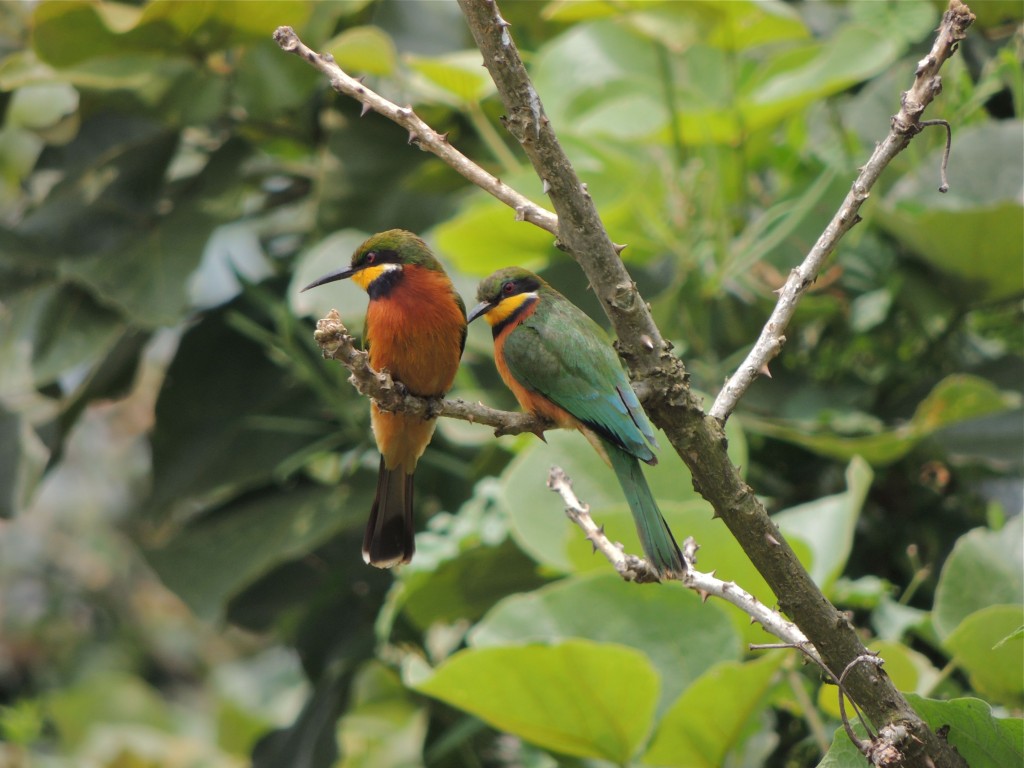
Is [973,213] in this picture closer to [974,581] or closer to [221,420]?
[974,581]

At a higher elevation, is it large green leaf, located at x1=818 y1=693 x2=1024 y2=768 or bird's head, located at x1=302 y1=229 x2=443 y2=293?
large green leaf, located at x1=818 y1=693 x2=1024 y2=768

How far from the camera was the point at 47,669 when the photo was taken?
3.81 meters

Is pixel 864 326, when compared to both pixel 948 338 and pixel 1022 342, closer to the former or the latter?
pixel 948 338

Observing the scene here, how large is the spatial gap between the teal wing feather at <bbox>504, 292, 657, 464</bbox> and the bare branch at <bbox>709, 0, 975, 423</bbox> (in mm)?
302

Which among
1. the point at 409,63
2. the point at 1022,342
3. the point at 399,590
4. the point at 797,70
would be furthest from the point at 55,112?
the point at 1022,342

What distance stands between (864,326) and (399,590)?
32.8 inches

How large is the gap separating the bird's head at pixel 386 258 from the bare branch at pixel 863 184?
2.06 feet

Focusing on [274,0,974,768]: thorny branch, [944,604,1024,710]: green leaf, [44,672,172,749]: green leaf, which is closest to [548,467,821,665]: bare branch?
[274,0,974,768]: thorny branch

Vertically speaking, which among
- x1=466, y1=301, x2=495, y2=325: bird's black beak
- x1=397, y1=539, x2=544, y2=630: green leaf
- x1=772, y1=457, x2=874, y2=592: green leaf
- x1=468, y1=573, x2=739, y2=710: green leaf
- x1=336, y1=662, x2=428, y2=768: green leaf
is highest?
x1=466, y1=301, x2=495, y2=325: bird's black beak

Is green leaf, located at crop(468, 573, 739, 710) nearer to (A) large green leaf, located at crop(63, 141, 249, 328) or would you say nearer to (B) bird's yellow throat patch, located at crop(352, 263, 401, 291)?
(B) bird's yellow throat patch, located at crop(352, 263, 401, 291)

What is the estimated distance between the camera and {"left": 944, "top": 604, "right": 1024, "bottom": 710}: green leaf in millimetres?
1271

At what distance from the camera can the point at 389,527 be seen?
60.5 inches

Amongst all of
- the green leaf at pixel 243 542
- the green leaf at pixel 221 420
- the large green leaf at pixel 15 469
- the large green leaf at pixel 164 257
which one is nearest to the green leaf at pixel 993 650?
the green leaf at pixel 243 542

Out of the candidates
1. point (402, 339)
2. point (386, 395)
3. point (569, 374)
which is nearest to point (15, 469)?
point (402, 339)
